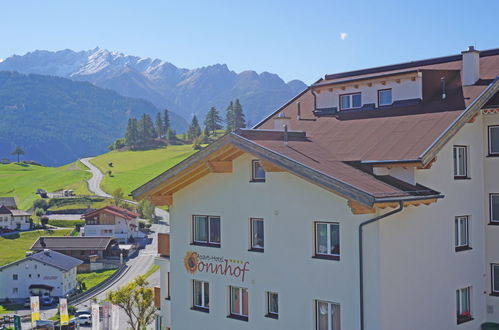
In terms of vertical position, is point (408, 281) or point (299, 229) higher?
point (299, 229)

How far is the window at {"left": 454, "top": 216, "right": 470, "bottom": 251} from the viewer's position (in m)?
21.0

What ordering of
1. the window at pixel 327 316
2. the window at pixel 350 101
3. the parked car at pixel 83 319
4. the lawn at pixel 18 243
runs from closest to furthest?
the window at pixel 327 316, the window at pixel 350 101, the parked car at pixel 83 319, the lawn at pixel 18 243

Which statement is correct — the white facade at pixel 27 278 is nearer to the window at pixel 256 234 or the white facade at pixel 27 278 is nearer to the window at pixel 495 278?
the window at pixel 256 234

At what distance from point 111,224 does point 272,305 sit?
100513 mm

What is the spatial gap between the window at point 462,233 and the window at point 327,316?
17.5 feet

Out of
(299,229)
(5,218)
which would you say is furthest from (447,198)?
(5,218)

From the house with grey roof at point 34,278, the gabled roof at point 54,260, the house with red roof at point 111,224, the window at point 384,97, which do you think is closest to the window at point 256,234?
the window at point 384,97

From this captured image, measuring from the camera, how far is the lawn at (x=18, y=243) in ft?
340

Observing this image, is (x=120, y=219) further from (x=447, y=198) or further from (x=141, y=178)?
(x=447, y=198)

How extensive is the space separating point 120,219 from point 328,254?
102423 mm

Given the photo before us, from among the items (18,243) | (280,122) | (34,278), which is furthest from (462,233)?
(18,243)

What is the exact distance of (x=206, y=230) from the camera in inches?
886

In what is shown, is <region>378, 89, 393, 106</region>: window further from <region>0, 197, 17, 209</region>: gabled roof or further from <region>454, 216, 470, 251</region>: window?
<region>0, 197, 17, 209</region>: gabled roof

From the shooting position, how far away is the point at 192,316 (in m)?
22.7
